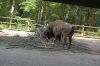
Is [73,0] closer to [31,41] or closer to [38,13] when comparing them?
[31,41]

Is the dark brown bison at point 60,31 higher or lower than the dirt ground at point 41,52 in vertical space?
higher

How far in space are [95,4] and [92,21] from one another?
2366cm

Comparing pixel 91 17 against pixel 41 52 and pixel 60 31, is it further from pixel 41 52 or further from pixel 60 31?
pixel 41 52

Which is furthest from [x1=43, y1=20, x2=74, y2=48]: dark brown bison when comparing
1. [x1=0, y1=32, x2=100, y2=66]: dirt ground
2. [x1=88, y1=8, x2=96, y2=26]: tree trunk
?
Result: [x1=88, y1=8, x2=96, y2=26]: tree trunk

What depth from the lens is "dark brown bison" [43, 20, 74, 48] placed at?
15702 mm

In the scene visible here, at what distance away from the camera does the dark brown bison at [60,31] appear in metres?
15.7

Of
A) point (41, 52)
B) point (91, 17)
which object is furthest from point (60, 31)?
point (91, 17)

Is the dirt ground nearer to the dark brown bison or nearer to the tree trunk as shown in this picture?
the dark brown bison

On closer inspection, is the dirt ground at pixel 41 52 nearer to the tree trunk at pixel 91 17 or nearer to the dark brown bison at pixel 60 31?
the dark brown bison at pixel 60 31

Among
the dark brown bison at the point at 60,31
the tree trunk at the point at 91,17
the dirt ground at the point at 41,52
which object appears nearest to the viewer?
the dirt ground at the point at 41,52

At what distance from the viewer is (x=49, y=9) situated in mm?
30938

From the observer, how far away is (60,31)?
16.0 meters

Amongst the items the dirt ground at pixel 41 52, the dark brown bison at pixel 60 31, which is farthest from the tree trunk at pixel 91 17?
the dirt ground at pixel 41 52

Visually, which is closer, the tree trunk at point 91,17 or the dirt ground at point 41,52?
the dirt ground at point 41,52
